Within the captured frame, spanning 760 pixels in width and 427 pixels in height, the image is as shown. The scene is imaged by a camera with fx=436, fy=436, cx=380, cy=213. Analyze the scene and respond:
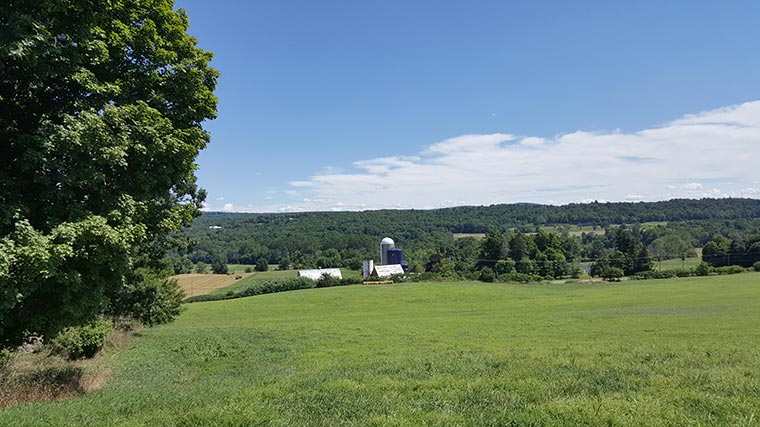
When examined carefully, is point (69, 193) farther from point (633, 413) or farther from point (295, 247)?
point (295, 247)

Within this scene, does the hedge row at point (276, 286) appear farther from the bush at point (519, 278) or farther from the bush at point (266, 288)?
the bush at point (519, 278)

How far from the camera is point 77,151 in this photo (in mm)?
9625

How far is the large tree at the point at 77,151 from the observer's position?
9.15m

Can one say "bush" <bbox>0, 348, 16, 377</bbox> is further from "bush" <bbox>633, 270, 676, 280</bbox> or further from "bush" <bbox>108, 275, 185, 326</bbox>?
"bush" <bbox>633, 270, 676, 280</bbox>

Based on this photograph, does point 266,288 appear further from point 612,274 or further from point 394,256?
point 612,274

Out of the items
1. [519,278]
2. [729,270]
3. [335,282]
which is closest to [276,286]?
[335,282]

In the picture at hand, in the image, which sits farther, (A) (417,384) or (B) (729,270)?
(B) (729,270)

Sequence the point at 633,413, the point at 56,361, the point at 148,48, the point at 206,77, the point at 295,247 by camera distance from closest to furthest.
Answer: the point at 633,413 → the point at 148,48 → the point at 206,77 → the point at 56,361 → the point at 295,247

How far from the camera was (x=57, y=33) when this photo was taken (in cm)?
1045

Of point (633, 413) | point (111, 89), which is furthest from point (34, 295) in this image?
point (633, 413)

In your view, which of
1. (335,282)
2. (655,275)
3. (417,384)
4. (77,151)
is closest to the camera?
(77,151)

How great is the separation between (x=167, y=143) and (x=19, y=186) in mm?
3308

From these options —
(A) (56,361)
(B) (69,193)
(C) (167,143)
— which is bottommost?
(A) (56,361)

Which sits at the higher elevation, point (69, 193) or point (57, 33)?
point (57, 33)
